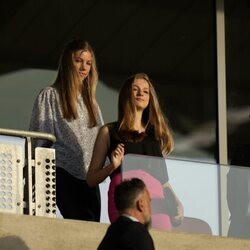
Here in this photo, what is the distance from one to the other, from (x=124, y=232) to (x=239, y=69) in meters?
7.45

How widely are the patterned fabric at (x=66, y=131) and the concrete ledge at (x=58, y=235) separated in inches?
38.2

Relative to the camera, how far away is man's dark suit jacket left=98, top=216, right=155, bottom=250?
36.7ft

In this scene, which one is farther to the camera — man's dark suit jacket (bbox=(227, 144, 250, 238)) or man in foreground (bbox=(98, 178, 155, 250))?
man's dark suit jacket (bbox=(227, 144, 250, 238))

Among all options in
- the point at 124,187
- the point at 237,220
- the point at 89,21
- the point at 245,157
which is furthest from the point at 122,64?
the point at 124,187

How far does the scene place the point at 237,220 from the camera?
45.5 ft

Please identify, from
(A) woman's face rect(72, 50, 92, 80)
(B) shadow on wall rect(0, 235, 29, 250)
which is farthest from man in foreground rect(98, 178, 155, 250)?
(A) woman's face rect(72, 50, 92, 80)

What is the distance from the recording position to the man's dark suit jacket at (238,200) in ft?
45.4

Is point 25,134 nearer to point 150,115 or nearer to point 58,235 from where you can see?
point 58,235

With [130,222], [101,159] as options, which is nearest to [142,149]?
[101,159]

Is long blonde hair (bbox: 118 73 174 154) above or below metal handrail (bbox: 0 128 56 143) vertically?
above

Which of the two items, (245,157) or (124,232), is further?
(245,157)

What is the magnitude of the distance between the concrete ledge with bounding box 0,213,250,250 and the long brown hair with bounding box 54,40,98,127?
52.4 inches

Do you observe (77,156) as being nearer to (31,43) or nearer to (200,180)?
(200,180)

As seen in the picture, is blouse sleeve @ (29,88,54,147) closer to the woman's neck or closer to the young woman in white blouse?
the young woman in white blouse
